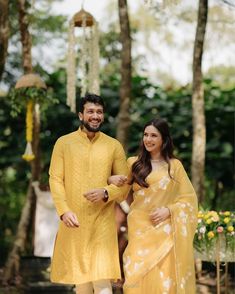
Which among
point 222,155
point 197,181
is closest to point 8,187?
point 222,155

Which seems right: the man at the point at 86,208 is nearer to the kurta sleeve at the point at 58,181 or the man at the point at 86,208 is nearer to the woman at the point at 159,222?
the kurta sleeve at the point at 58,181

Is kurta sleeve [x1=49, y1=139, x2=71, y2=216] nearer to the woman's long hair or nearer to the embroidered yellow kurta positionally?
the embroidered yellow kurta

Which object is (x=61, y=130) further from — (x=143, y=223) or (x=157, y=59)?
(x=157, y=59)

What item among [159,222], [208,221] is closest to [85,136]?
[159,222]

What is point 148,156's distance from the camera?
394 cm

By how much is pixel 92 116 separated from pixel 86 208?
557 mm

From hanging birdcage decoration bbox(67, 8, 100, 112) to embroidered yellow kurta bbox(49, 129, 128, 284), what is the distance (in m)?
2.17

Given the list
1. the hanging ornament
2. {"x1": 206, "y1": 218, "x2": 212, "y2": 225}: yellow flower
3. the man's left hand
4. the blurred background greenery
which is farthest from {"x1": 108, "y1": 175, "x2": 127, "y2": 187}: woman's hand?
the blurred background greenery

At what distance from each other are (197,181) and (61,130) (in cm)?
303

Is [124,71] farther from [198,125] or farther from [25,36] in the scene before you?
[25,36]

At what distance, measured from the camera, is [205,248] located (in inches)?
183

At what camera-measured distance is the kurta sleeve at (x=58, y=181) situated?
3.67m

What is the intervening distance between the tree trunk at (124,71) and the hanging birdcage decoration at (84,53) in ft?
1.18

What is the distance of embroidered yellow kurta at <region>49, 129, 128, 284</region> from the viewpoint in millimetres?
3719
